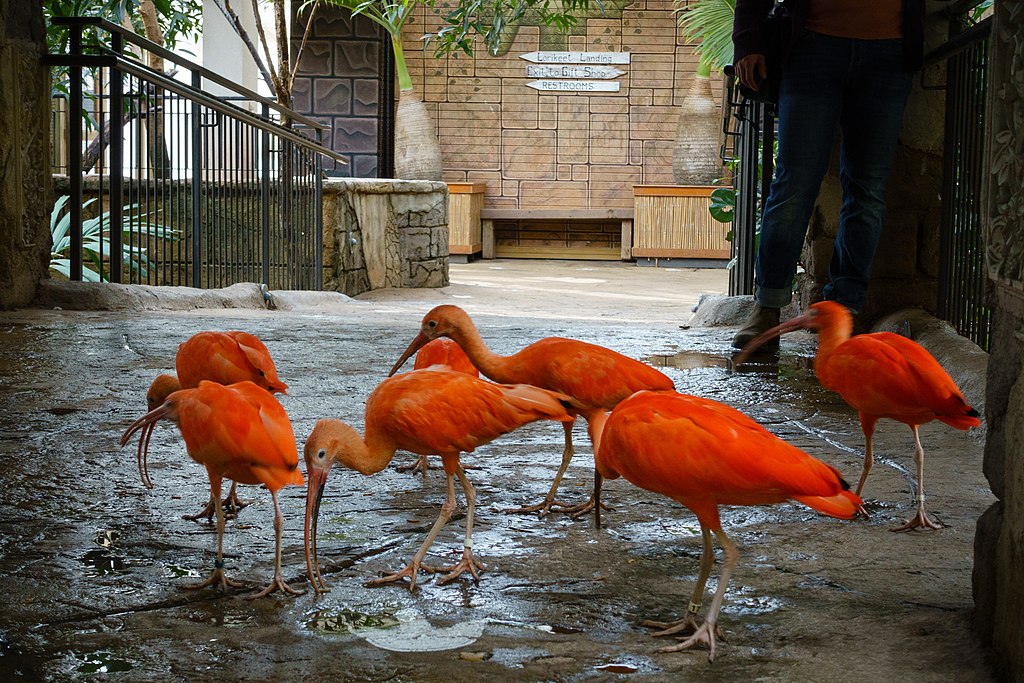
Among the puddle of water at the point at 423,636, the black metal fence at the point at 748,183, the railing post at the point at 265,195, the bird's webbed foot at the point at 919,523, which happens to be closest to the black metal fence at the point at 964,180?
the black metal fence at the point at 748,183

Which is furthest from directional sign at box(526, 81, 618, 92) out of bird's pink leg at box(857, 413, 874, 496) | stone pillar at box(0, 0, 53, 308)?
bird's pink leg at box(857, 413, 874, 496)

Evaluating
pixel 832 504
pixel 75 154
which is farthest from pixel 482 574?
pixel 75 154

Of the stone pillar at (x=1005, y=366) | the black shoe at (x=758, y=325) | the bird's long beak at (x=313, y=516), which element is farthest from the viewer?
the black shoe at (x=758, y=325)

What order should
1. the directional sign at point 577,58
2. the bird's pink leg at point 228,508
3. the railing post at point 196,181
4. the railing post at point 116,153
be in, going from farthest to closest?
the directional sign at point 577,58, the railing post at point 196,181, the railing post at point 116,153, the bird's pink leg at point 228,508

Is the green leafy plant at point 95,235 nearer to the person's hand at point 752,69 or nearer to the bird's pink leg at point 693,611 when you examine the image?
the person's hand at point 752,69

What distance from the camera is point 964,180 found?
4004 mm

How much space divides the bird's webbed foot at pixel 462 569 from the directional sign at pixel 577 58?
15.8 m

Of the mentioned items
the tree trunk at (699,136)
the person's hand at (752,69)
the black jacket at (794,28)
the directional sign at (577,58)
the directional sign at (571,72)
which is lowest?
the person's hand at (752,69)

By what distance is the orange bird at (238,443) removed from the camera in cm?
189

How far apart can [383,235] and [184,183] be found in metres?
4.58

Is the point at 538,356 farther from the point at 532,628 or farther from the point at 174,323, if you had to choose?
the point at 174,323

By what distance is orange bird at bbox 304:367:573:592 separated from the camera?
194cm

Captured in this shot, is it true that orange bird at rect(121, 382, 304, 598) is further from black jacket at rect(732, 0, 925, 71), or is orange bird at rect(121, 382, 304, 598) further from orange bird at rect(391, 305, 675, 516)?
black jacket at rect(732, 0, 925, 71)

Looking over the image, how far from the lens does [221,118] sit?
816 cm
